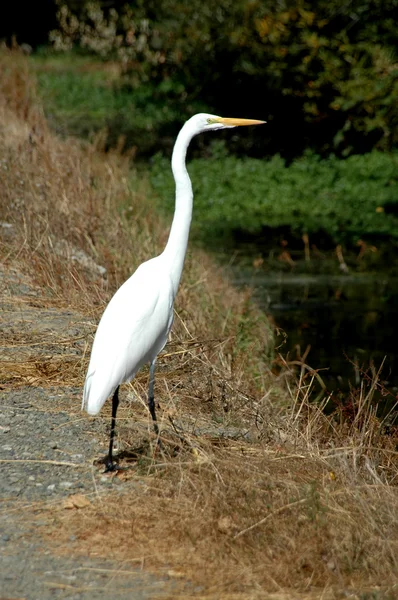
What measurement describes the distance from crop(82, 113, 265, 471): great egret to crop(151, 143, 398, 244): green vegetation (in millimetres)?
7094

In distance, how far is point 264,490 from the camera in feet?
13.2

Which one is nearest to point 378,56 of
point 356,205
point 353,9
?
point 353,9

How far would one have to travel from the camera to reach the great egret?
4305 millimetres

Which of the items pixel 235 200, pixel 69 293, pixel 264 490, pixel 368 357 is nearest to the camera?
pixel 264 490

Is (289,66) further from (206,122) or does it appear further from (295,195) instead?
(206,122)

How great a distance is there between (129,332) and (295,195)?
9.89 metres

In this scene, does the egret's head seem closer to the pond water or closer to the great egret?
the great egret

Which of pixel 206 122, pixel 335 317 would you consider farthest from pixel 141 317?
pixel 335 317

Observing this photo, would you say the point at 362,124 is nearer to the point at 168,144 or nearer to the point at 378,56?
the point at 378,56

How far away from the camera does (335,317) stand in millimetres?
9445

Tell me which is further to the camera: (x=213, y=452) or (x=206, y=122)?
(x=206, y=122)

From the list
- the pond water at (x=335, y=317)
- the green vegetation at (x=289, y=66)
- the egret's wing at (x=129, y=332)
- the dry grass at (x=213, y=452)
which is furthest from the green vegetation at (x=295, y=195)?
the egret's wing at (x=129, y=332)

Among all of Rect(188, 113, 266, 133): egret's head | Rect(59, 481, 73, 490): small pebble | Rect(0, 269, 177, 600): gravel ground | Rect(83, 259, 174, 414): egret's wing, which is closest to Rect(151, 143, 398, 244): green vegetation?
Rect(0, 269, 177, 600): gravel ground

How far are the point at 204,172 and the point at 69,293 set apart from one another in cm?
793
